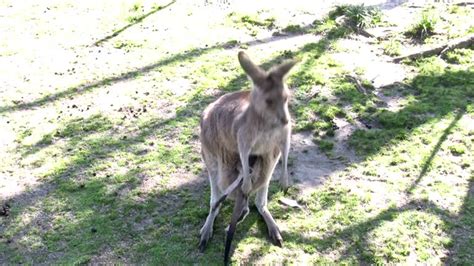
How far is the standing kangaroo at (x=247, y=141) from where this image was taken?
3221 mm

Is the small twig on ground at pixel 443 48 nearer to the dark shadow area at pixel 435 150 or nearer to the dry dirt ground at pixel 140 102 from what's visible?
the dry dirt ground at pixel 140 102

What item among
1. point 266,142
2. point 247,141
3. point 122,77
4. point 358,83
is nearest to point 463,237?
point 266,142

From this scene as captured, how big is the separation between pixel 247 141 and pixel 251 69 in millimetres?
464

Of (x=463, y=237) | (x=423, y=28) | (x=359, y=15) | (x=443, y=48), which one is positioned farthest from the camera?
(x=359, y=15)

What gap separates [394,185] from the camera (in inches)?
177

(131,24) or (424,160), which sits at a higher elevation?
(131,24)

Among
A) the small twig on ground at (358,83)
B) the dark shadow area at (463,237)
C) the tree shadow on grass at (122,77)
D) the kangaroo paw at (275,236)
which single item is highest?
the tree shadow on grass at (122,77)

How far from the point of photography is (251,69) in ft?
10.5

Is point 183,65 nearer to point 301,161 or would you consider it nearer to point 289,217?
point 301,161

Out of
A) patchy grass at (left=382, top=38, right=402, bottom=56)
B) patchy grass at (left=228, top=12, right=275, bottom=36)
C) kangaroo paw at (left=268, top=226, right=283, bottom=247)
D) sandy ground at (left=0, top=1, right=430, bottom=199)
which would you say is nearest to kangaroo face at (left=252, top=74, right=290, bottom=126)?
kangaroo paw at (left=268, top=226, right=283, bottom=247)

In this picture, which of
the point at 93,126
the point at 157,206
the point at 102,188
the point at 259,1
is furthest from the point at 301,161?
the point at 259,1

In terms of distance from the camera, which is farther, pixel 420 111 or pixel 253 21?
pixel 253 21

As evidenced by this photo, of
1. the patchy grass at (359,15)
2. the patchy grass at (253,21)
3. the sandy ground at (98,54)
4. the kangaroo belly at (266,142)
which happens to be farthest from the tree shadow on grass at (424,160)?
the patchy grass at (253,21)

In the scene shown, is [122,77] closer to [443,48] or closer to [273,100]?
[273,100]
